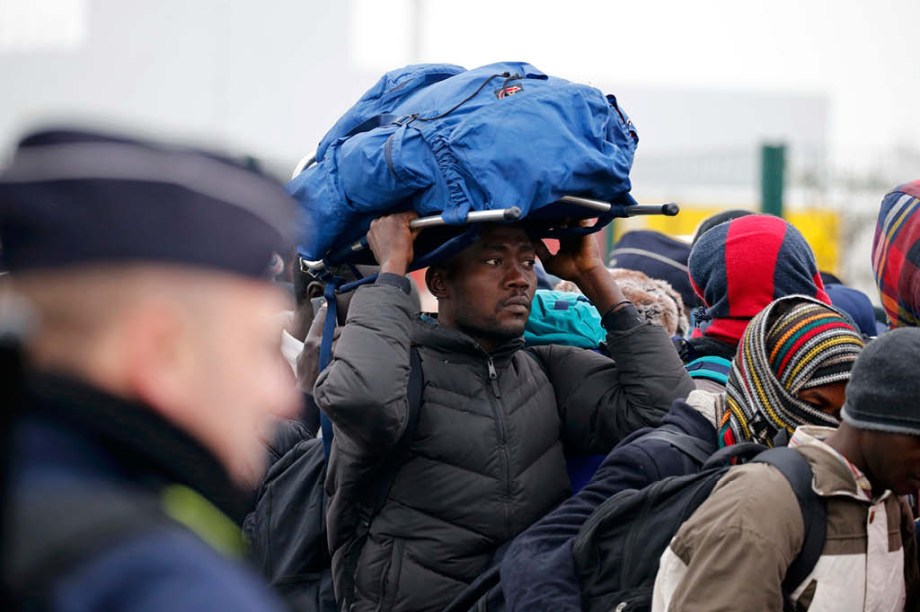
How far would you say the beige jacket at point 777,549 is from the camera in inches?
87.6

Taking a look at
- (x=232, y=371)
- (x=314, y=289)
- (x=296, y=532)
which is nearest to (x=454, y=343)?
(x=296, y=532)

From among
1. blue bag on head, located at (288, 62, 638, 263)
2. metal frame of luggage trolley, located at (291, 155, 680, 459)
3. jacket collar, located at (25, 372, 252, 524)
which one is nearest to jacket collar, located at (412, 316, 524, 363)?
metal frame of luggage trolley, located at (291, 155, 680, 459)

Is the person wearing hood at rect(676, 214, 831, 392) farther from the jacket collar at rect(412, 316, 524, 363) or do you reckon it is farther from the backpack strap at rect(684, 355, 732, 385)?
the jacket collar at rect(412, 316, 524, 363)

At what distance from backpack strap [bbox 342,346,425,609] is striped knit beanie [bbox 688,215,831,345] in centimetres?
94

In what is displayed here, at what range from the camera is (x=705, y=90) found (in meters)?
19.7

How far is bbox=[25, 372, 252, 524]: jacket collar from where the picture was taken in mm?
1119

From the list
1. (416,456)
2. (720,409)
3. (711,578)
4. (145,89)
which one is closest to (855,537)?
(711,578)

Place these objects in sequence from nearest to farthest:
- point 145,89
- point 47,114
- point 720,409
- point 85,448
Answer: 1. point 85,448
2. point 47,114
3. point 720,409
4. point 145,89

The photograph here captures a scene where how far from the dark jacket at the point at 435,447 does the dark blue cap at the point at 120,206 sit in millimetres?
1750

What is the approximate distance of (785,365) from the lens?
8.87 feet

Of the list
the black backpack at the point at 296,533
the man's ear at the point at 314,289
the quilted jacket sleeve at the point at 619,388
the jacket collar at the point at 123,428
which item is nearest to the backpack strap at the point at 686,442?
the quilted jacket sleeve at the point at 619,388

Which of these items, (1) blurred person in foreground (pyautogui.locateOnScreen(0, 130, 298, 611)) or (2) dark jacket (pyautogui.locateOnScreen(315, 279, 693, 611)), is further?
(2) dark jacket (pyautogui.locateOnScreen(315, 279, 693, 611))

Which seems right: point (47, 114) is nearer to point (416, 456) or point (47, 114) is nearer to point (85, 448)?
point (85, 448)

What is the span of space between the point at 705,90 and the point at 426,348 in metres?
17.4
